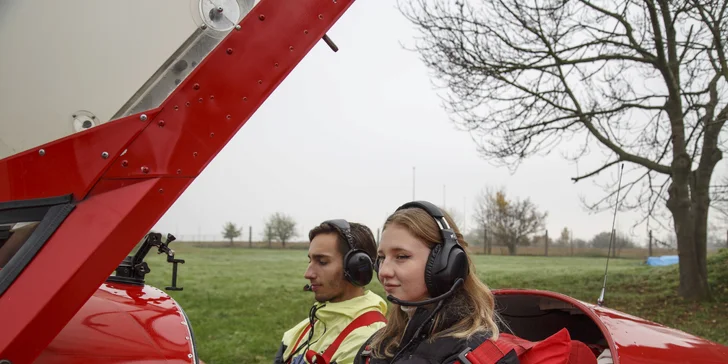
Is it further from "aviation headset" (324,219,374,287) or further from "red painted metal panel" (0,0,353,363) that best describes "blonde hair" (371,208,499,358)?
"aviation headset" (324,219,374,287)

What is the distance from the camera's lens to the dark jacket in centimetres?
183

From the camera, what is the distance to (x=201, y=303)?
441 inches

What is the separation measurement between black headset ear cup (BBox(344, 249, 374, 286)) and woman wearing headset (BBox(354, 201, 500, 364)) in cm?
92

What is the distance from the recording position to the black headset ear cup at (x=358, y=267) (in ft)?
10.2

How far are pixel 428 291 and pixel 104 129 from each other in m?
1.22

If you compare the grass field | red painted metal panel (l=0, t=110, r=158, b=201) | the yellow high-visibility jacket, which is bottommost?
the grass field

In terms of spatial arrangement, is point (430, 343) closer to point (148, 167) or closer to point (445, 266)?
point (445, 266)

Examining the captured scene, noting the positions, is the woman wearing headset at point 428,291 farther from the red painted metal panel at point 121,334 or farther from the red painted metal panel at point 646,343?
the red painted metal panel at point 121,334

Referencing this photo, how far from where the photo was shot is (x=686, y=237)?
11508mm

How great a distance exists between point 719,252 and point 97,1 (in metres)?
17.3

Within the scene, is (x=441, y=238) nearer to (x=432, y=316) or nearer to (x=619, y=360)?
(x=432, y=316)

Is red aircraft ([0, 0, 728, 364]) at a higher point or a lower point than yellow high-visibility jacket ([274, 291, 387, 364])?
higher

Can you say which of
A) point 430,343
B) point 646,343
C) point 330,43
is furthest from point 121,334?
point 646,343

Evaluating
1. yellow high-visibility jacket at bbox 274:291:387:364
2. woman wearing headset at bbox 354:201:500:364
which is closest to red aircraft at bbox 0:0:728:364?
woman wearing headset at bbox 354:201:500:364
